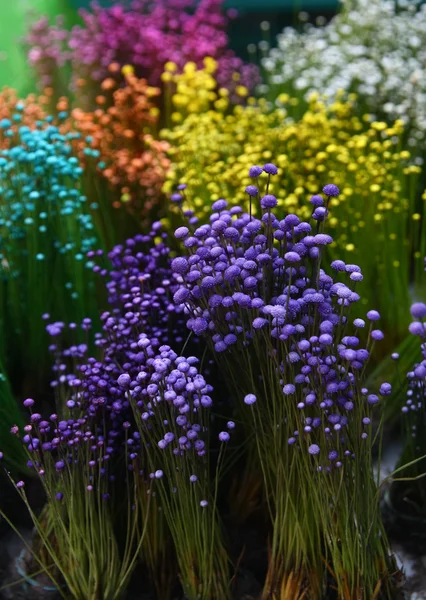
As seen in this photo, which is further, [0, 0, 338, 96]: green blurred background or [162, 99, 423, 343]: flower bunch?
[0, 0, 338, 96]: green blurred background

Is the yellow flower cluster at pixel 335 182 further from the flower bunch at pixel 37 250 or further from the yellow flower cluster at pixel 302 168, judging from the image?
the flower bunch at pixel 37 250

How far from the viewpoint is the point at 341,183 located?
111 inches

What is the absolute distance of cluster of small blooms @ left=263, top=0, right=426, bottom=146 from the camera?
3.71m

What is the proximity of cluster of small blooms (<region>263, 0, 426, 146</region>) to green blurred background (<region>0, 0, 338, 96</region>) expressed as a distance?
1142 millimetres

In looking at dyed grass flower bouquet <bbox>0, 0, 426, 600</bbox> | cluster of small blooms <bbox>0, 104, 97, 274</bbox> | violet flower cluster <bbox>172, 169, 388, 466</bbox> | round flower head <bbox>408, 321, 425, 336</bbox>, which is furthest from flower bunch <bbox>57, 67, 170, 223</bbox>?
round flower head <bbox>408, 321, 425, 336</bbox>

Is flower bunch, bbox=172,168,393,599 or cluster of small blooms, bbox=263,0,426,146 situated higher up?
cluster of small blooms, bbox=263,0,426,146

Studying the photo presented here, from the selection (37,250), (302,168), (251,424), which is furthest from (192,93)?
(251,424)

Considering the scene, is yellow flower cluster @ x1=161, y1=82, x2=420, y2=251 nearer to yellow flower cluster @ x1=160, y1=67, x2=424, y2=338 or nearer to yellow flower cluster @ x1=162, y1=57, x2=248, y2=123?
yellow flower cluster @ x1=160, y1=67, x2=424, y2=338

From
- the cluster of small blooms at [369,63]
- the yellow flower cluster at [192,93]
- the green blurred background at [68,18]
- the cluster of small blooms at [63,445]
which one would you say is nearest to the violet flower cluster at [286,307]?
the cluster of small blooms at [63,445]

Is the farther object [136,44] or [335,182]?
[136,44]

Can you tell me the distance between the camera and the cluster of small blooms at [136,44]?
13.8ft

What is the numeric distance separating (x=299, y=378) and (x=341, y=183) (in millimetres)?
1522

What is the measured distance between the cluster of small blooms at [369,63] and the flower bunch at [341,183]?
63cm

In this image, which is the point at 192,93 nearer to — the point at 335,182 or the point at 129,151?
the point at 129,151
